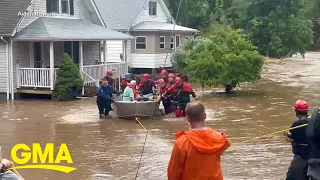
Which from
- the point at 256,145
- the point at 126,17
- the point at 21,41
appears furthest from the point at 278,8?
the point at 256,145

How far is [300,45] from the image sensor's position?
55.0m

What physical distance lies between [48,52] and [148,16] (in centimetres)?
1400

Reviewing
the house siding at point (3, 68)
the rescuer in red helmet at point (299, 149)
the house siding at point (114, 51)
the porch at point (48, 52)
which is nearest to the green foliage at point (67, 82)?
the porch at point (48, 52)

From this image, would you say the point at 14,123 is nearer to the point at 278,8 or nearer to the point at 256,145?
the point at 256,145

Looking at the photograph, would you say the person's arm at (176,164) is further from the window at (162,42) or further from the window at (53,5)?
the window at (162,42)

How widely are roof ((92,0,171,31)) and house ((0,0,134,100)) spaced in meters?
7.25

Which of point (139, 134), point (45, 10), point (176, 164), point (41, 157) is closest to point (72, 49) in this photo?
point (45, 10)

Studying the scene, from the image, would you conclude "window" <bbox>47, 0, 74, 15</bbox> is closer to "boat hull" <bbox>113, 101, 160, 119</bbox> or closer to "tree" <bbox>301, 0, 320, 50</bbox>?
"boat hull" <bbox>113, 101, 160, 119</bbox>

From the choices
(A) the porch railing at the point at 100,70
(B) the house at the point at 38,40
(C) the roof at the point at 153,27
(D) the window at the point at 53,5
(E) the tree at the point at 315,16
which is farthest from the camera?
(E) the tree at the point at 315,16

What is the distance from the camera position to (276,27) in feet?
177

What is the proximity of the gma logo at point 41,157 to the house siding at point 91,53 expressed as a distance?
17.5 meters

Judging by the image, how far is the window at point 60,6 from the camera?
2823 centimetres

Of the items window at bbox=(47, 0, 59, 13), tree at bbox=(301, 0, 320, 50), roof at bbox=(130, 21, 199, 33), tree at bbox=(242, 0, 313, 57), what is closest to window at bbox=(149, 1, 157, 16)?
roof at bbox=(130, 21, 199, 33)

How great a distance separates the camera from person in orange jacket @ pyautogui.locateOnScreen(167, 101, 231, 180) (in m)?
5.36
